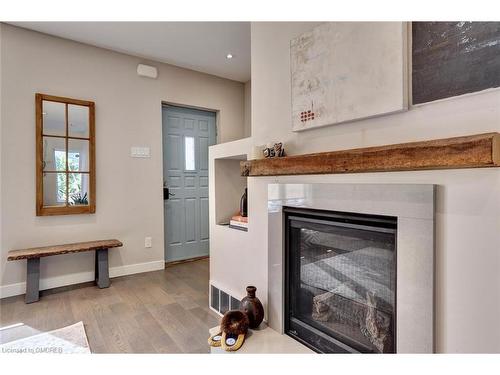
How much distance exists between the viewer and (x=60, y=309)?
97.3 inches

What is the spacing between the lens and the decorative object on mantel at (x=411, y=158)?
938 millimetres

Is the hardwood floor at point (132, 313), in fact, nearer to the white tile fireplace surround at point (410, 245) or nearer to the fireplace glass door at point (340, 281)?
the fireplace glass door at point (340, 281)

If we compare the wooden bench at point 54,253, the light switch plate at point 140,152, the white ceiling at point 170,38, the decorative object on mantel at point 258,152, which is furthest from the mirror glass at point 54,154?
Answer: the decorative object on mantel at point 258,152

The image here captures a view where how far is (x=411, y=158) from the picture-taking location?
1116 mm

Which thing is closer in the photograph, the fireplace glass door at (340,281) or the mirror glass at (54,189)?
the fireplace glass door at (340,281)

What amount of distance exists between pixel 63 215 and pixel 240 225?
2030mm

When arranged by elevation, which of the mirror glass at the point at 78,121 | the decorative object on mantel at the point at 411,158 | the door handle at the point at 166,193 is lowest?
the door handle at the point at 166,193

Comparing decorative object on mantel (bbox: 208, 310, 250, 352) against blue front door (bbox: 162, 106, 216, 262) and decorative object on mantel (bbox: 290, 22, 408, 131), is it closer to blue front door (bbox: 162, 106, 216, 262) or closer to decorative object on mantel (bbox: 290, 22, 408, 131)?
decorative object on mantel (bbox: 290, 22, 408, 131)

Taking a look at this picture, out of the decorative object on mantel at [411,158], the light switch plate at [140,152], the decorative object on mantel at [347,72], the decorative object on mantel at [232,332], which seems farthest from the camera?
the light switch plate at [140,152]

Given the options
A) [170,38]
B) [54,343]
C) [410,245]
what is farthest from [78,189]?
[410,245]

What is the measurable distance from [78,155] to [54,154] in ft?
0.70

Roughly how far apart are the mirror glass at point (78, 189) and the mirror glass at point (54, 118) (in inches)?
18.0

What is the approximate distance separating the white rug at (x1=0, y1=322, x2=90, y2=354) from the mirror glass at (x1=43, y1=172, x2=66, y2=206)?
1.38 metres

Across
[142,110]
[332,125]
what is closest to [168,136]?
[142,110]
